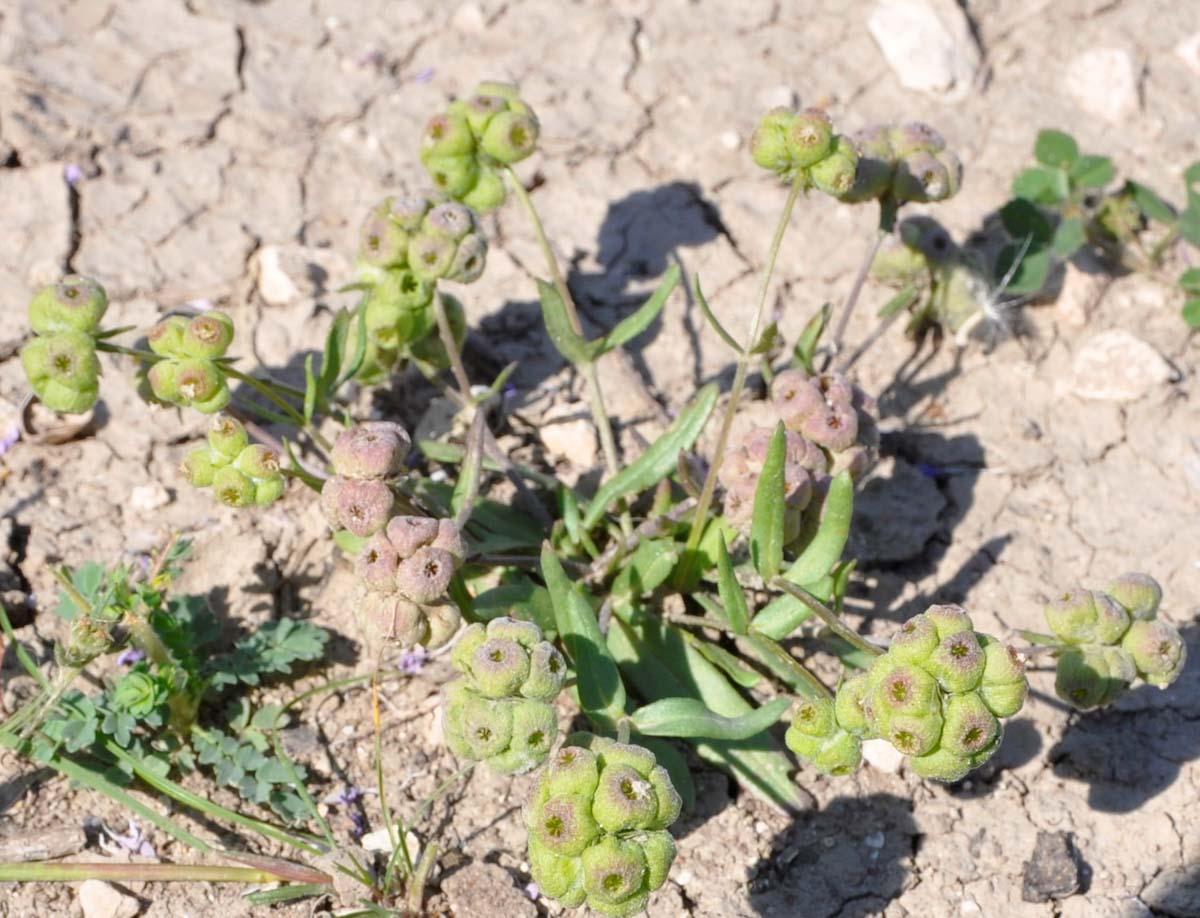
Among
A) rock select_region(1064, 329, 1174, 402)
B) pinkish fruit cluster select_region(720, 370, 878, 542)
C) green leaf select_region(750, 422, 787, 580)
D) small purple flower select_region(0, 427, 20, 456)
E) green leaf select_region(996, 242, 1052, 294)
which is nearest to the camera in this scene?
green leaf select_region(750, 422, 787, 580)

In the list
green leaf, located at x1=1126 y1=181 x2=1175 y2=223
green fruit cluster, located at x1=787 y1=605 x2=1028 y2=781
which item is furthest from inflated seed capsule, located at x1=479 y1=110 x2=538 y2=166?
green leaf, located at x1=1126 y1=181 x2=1175 y2=223

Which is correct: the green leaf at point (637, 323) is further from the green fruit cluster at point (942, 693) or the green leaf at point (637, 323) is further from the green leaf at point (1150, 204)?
the green leaf at point (1150, 204)

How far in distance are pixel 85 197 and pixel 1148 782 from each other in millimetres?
4211

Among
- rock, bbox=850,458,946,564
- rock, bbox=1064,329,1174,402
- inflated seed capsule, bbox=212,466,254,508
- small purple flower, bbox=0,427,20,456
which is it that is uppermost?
inflated seed capsule, bbox=212,466,254,508

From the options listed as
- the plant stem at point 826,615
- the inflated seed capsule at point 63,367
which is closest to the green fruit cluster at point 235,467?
the inflated seed capsule at point 63,367

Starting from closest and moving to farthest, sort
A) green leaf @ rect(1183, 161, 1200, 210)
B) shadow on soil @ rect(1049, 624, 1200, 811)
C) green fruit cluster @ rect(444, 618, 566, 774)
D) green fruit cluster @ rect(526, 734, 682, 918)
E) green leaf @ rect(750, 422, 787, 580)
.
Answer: green fruit cluster @ rect(526, 734, 682, 918) < green fruit cluster @ rect(444, 618, 566, 774) < green leaf @ rect(750, 422, 787, 580) < shadow on soil @ rect(1049, 624, 1200, 811) < green leaf @ rect(1183, 161, 1200, 210)

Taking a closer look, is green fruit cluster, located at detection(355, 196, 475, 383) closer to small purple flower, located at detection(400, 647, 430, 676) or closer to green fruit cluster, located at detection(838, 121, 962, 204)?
small purple flower, located at detection(400, 647, 430, 676)

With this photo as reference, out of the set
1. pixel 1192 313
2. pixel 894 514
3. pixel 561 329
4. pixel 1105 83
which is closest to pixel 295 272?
pixel 561 329

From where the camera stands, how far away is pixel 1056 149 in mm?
5090

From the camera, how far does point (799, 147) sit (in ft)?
11.4

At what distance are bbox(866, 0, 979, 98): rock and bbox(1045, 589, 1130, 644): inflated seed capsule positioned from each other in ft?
10.1

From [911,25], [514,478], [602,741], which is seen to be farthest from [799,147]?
[911,25]

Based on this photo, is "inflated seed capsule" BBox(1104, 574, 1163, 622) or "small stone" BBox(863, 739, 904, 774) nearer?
"inflated seed capsule" BBox(1104, 574, 1163, 622)

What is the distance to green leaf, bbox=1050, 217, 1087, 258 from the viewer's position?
4930 millimetres
